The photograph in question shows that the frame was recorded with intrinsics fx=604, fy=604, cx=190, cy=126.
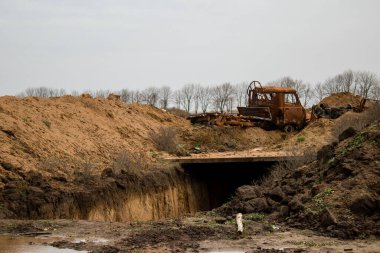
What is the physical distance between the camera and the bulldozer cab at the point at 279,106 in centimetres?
3459

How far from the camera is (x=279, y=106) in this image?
1363 inches

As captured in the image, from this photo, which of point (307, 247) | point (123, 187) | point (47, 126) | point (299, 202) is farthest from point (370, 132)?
point (47, 126)

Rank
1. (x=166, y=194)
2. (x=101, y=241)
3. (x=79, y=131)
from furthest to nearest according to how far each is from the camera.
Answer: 1. (x=79, y=131)
2. (x=166, y=194)
3. (x=101, y=241)

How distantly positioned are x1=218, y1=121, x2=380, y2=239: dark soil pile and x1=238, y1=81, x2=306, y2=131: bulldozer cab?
15.7m

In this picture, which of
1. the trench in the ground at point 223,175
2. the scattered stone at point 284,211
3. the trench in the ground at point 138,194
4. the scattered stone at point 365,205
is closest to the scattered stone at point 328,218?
the scattered stone at point 365,205

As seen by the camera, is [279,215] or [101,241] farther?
[279,215]

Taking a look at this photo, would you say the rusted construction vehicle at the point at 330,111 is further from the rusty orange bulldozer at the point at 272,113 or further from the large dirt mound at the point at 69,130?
the large dirt mound at the point at 69,130

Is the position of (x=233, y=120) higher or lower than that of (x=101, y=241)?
higher

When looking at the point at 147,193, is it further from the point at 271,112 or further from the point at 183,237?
the point at 271,112

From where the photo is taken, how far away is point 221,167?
27500 millimetres

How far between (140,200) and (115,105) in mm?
13090

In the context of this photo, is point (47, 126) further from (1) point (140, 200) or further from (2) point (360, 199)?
(2) point (360, 199)

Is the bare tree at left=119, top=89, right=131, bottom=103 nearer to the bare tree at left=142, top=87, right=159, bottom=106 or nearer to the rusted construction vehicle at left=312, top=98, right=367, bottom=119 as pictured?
the bare tree at left=142, top=87, right=159, bottom=106

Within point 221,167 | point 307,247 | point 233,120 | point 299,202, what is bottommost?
point 307,247
